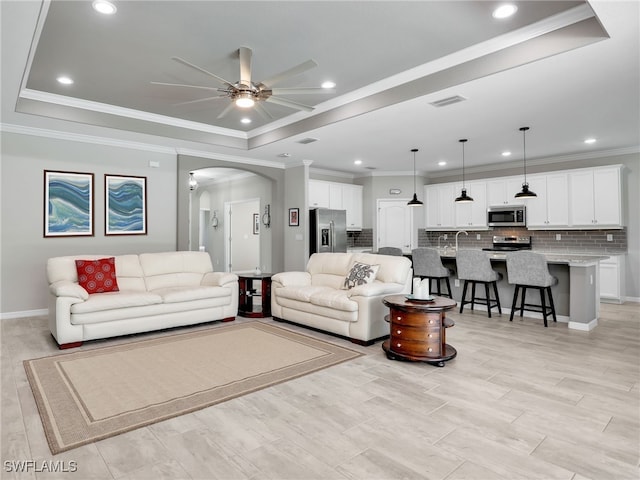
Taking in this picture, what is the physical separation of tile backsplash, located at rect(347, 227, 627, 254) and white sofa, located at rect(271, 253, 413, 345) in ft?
13.4

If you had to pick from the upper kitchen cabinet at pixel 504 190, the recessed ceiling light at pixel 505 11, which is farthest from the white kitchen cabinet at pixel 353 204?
the recessed ceiling light at pixel 505 11

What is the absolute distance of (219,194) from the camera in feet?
35.4

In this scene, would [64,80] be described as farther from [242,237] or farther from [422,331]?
[242,237]

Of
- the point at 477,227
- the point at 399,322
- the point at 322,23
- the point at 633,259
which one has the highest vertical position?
the point at 322,23

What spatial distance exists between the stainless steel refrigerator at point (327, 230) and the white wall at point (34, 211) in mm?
3563

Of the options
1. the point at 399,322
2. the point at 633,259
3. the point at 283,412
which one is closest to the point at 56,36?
the point at 283,412

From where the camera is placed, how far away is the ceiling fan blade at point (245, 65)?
3.49 m

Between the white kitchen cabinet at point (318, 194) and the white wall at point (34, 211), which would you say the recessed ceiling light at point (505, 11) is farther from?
the white kitchen cabinet at point (318, 194)

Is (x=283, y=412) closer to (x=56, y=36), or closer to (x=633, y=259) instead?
(x=56, y=36)

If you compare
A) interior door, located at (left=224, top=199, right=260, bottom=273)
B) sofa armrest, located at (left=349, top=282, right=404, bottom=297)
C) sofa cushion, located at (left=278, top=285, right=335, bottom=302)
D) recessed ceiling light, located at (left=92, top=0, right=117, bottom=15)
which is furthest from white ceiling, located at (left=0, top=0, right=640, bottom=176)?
interior door, located at (left=224, top=199, right=260, bottom=273)

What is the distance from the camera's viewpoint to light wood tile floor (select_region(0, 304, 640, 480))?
6.31 ft

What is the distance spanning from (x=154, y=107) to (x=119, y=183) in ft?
5.02

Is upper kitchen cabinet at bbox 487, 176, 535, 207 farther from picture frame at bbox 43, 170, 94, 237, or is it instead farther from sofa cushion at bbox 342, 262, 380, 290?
picture frame at bbox 43, 170, 94, 237

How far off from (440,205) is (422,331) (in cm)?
601
